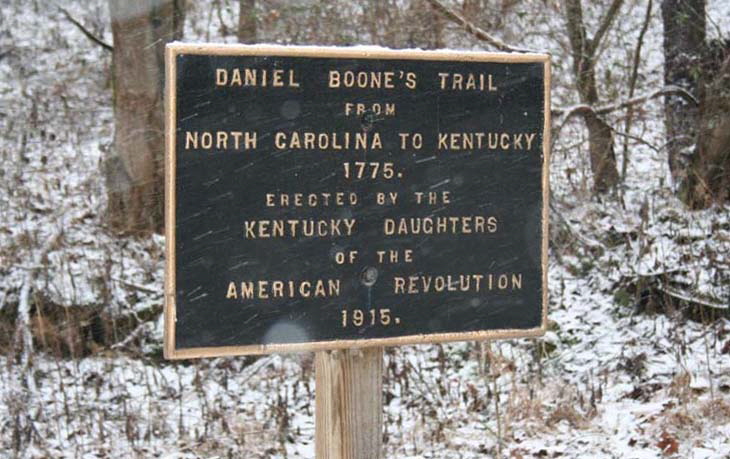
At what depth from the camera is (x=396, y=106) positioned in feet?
11.3

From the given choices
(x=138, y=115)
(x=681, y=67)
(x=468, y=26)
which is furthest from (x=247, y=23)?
(x=681, y=67)

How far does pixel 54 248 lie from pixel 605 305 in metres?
4.48

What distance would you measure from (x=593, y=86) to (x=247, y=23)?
3177 millimetres

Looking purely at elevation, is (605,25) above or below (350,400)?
above

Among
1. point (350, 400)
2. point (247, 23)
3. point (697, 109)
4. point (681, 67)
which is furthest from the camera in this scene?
point (681, 67)

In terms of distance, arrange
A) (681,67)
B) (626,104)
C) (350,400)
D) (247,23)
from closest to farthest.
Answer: (350,400) → (247,23) → (626,104) → (681,67)

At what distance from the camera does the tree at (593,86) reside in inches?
349

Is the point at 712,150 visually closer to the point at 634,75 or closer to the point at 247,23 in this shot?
the point at 634,75

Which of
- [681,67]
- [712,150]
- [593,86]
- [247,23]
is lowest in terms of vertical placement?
[712,150]

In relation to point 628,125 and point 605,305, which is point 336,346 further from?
point 628,125

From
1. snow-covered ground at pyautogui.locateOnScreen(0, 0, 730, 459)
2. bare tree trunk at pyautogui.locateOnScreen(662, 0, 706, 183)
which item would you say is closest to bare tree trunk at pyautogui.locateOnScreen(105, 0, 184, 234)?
snow-covered ground at pyautogui.locateOnScreen(0, 0, 730, 459)

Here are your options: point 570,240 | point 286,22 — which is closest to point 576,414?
point 570,240

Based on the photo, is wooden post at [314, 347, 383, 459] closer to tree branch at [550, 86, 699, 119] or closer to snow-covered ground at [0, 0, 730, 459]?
snow-covered ground at [0, 0, 730, 459]

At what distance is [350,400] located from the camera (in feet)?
11.9
